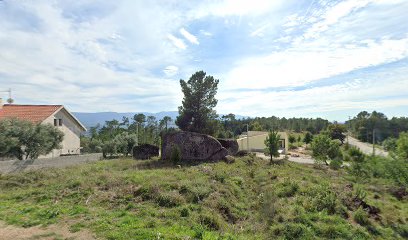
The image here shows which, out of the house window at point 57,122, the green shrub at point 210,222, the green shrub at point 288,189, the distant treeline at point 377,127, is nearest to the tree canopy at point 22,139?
the house window at point 57,122

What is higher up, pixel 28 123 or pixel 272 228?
pixel 28 123

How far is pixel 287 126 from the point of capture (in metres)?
91.1

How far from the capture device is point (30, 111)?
27.0 m

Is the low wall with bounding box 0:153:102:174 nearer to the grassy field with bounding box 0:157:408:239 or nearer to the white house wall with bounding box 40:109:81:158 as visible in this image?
the grassy field with bounding box 0:157:408:239

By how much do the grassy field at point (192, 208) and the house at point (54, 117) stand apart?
12633mm

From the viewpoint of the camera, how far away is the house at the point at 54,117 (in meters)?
25.7

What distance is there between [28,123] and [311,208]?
1738 centimetres

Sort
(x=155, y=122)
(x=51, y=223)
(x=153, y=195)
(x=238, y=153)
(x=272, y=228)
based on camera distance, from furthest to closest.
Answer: (x=155, y=122)
(x=238, y=153)
(x=153, y=195)
(x=272, y=228)
(x=51, y=223)

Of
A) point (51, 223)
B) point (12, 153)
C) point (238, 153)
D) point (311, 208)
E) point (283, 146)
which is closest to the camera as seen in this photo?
point (51, 223)

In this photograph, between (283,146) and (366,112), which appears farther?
(366,112)

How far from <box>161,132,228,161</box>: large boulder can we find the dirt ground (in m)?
13.6

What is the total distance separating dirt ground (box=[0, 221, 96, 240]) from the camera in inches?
283

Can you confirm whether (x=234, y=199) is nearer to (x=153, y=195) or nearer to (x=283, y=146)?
(x=153, y=195)

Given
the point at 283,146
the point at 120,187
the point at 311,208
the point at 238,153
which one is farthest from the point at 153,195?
the point at 283,146
